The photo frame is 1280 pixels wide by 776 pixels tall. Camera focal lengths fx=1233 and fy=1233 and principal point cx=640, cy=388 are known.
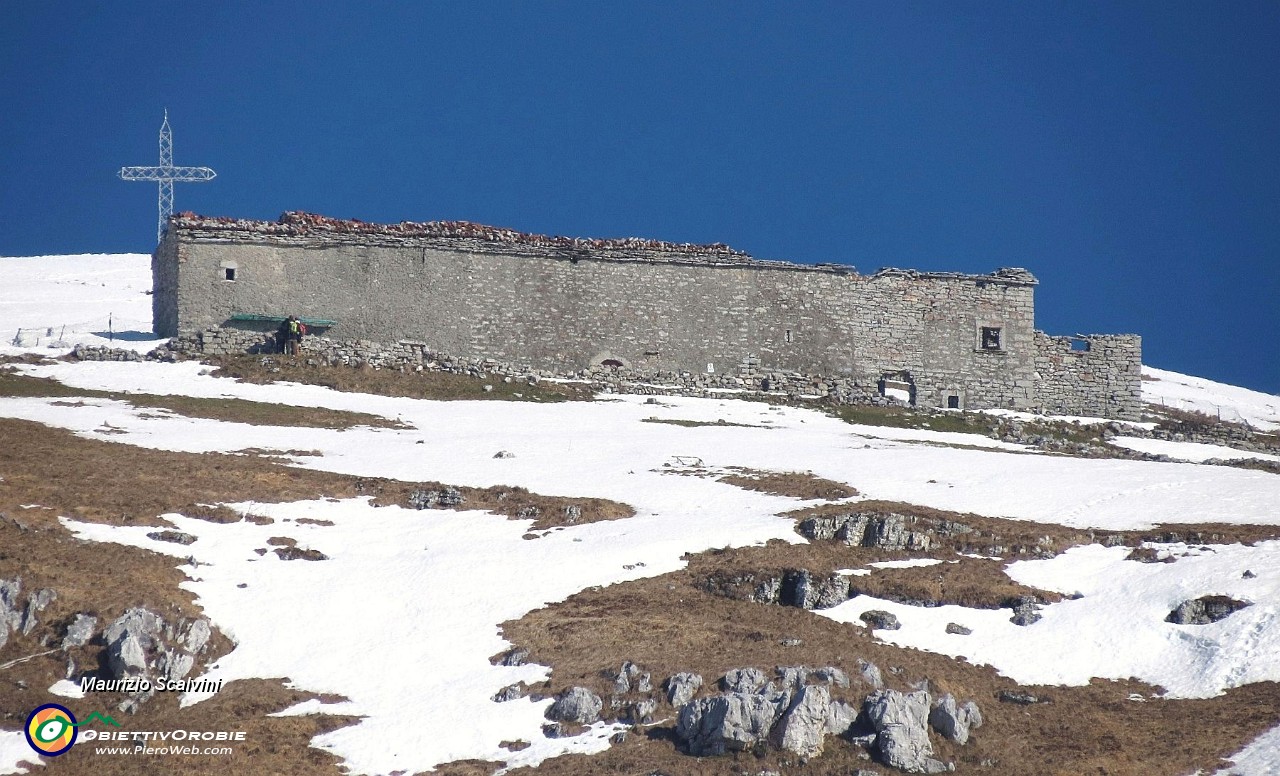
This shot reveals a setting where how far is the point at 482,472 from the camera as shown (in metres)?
34.2

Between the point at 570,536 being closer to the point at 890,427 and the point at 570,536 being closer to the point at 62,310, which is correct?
the point at 890,427

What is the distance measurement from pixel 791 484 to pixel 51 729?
20215 mm

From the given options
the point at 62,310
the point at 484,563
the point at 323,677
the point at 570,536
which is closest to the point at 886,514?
the point at 570,536

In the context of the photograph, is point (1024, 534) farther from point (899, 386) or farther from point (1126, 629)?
point (899, 386)

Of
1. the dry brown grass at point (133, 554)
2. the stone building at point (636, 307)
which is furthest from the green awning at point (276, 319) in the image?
the dry brown grass at point (133, 554)

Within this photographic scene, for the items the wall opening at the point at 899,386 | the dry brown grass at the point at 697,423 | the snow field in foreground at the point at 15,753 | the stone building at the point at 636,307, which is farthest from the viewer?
the wall opening at the point at 899,386

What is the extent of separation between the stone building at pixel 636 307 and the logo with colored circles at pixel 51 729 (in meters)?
30.8

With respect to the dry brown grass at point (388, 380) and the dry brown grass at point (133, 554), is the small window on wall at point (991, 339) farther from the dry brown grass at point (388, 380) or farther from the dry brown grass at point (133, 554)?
the dry brown grass at point (133, 554)

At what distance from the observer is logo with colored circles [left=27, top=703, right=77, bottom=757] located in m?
18.8

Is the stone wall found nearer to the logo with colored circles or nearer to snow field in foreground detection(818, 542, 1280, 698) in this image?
snow field in foreground detection(818, 542, 1280, 698)

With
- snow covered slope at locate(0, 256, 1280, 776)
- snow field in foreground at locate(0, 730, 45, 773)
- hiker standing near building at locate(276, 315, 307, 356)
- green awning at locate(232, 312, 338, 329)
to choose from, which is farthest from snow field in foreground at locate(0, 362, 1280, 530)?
snow field in foreground at locate(0, 730, 45, 773)

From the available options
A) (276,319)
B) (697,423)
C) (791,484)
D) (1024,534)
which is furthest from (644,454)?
(276,319)

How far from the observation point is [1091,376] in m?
54.8

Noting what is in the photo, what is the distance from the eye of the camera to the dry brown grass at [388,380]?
150ft
